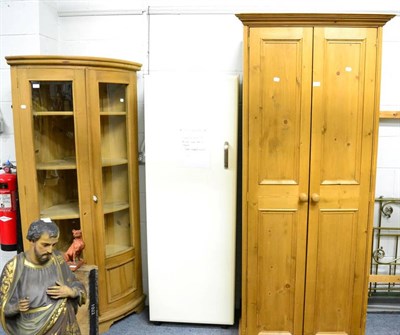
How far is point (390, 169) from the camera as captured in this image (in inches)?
109

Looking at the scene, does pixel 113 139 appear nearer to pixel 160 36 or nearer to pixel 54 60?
pixel 54 60

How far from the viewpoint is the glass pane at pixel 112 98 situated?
2482mm

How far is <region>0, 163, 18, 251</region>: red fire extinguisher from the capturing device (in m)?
2.43

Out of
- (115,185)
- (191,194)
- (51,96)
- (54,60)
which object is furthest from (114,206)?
(54,60)

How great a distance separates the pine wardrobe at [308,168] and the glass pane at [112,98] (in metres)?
0.89

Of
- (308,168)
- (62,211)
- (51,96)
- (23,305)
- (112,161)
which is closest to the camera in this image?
(23,305)

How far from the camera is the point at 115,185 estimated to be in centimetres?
270

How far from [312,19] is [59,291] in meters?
1.85

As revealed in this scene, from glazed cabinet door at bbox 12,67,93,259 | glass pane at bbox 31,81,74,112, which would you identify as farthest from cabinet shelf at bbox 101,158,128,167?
glass pane at bbox 31,81,74,112

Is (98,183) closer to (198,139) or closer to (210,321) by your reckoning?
(198,139)

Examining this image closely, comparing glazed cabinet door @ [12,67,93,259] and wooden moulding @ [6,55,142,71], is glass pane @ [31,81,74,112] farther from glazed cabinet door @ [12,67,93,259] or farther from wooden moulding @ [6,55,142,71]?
wooden moulding @ [6,55,142,71]

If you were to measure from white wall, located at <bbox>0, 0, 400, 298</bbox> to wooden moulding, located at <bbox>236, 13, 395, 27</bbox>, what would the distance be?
23.9 inches

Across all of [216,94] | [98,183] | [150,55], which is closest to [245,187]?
[216,94]

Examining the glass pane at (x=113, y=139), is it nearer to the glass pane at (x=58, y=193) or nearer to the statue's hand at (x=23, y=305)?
the glass pane at (x=58, y=193)
